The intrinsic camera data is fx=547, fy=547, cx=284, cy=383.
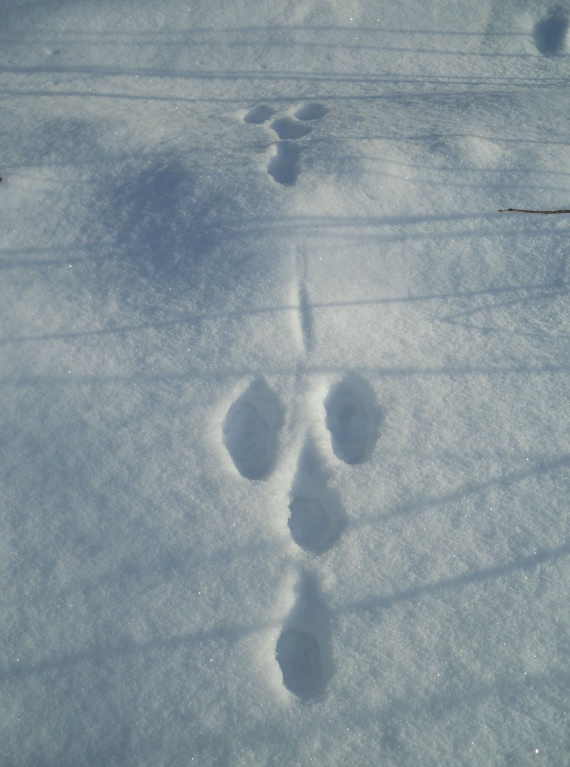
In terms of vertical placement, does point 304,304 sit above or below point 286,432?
above

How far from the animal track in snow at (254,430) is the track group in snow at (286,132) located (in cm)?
103

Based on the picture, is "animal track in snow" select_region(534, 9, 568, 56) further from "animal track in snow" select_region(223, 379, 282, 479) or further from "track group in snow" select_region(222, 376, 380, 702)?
"animal track in snow" select_region(223, 379, 282, 479)

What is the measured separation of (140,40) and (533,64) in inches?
93.9

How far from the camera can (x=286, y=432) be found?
200 cm

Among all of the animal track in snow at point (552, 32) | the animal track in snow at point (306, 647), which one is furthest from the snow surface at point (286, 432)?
the animal track in snow at point (552, 32)

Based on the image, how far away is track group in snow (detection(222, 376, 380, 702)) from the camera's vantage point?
168 centimetres

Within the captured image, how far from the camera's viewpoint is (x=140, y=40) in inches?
134

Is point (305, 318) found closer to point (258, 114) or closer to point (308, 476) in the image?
point (308, 476)

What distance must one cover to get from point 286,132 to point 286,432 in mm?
1622

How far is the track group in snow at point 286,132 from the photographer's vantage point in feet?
8.24

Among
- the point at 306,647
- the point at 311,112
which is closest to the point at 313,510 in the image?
the point at 306,647

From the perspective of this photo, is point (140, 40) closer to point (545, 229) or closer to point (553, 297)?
point (545, 229)

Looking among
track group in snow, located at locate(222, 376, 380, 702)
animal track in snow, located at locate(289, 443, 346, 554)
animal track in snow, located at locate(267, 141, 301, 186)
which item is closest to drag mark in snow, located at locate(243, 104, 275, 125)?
animal track in snow, located at locate(267, 141, 301, 186)

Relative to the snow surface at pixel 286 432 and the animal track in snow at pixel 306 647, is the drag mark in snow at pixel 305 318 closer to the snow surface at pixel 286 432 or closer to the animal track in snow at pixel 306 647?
the snow surface at pixel 286 432
